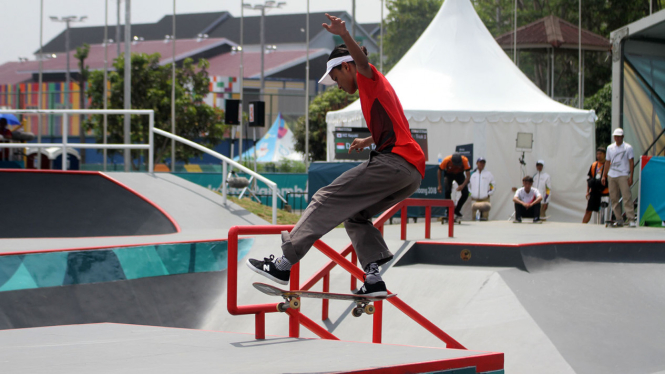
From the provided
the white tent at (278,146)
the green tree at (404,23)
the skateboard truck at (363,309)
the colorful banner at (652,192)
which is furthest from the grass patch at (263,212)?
the green tree at (404,23)

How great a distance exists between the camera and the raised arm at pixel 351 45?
352cm

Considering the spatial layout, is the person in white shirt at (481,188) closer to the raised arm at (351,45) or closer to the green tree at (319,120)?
the raised arm at (351,45)

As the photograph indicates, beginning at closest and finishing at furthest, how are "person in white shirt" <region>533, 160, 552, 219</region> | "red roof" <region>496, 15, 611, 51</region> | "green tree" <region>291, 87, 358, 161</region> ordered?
"person in white shirt" <region>533, 160, 552, 219</region>
"red roof" <region>496, 15, 611, 51</region>
"green tree" <region>291, 87, 358, 161</region>

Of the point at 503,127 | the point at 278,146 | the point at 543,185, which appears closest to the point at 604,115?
the point at 503,127

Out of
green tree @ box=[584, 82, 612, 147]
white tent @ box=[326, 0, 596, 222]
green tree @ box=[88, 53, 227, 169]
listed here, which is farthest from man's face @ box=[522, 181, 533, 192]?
green tree @ box=[88, 53, 227, 169]

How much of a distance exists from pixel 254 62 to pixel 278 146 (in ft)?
63.0

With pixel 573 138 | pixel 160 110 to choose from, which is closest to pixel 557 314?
pixel 573 138

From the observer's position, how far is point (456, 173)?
41.5 ft

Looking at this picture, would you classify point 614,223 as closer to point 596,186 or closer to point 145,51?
point 596,186

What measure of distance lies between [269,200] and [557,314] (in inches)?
548

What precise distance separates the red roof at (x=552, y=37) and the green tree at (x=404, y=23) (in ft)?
104

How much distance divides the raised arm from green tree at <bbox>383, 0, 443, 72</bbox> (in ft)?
196

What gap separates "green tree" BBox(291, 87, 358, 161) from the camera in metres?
36.3

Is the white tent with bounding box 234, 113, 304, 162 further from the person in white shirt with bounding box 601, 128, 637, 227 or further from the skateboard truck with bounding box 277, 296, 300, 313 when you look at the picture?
the skateboard truck with bounding box 277, 296, 300, 313
